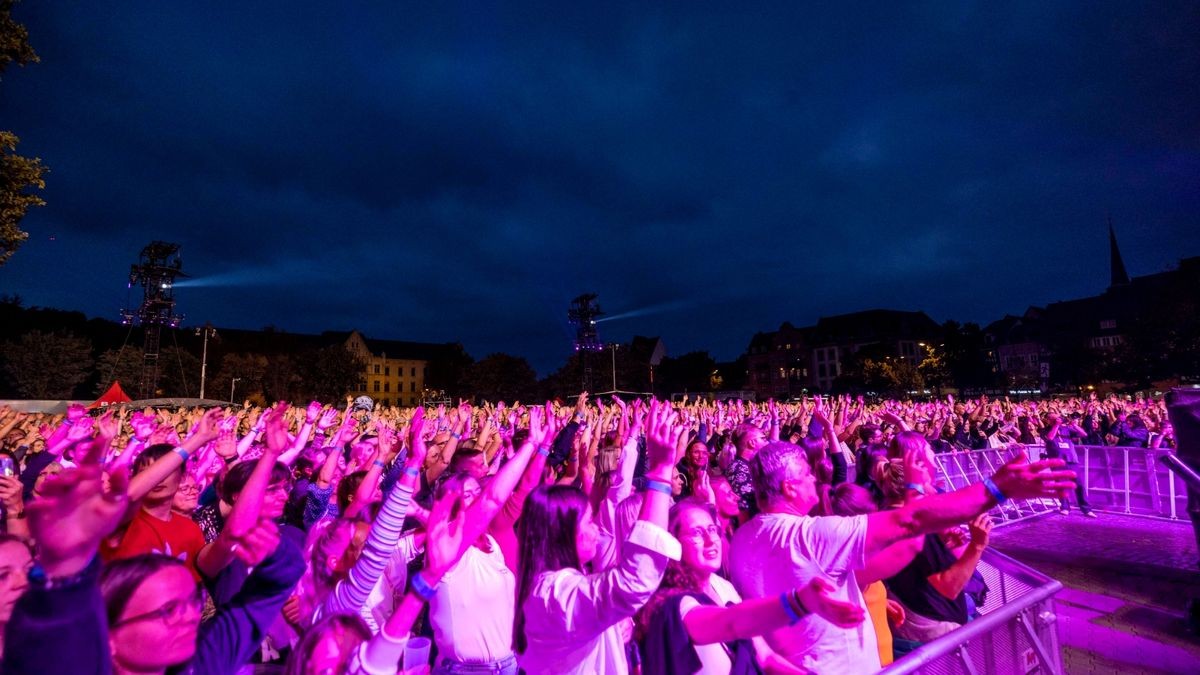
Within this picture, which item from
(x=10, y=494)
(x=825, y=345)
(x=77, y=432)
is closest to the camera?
(x=10, y=494)

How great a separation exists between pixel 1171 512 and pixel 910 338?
86.3 meters

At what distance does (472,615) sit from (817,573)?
164 centimetres

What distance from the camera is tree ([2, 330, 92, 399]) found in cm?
4372

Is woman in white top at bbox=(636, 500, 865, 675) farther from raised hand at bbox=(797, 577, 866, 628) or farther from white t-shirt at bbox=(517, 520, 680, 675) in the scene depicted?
white t-shirt at bbox=(517, 520, 680, 675)

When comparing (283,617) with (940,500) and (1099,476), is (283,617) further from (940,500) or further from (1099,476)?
(1099,476)

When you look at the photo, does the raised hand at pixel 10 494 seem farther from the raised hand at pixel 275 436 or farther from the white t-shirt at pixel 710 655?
the white t-shirt at pixel 710 655

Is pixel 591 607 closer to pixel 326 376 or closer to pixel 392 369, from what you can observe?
pixel 326 376

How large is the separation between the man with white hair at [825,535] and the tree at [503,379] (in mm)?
63215

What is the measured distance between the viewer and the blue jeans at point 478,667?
109 inches

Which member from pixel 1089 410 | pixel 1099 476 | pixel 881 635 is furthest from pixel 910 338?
pixel 881 635

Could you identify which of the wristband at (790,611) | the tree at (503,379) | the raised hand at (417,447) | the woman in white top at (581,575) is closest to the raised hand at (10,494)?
the raised hand at (417,447)

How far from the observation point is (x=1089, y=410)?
17625 mm

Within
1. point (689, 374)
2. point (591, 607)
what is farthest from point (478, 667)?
point (689, 374)

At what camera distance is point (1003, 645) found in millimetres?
2861
